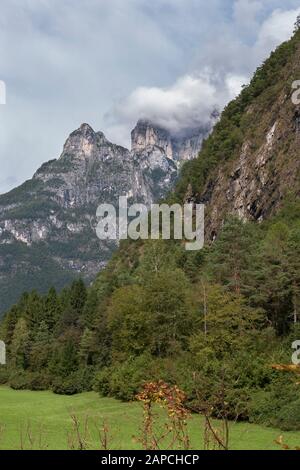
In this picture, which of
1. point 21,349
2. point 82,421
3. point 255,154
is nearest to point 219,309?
point 82,421

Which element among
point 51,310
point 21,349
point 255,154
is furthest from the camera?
point 51,310

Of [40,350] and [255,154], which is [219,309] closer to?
[40,350]

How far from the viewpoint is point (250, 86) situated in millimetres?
91250

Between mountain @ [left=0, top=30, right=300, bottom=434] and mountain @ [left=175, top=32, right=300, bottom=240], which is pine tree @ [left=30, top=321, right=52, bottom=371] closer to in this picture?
mountain @ [left=0, top=30, right=300, bottom=434]

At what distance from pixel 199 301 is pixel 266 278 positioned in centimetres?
537

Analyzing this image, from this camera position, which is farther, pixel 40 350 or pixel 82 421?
pixel 40 350

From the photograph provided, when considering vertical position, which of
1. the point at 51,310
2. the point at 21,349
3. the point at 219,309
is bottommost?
the point at 21,349

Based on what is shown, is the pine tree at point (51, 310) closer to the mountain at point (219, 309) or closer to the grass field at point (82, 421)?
the mountain at point (219, 309)

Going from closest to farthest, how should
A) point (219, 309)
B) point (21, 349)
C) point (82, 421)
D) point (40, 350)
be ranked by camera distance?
1. point (82, 421)
2. point (219, 309)
3. point (40, 350)
4. point (21, 349)

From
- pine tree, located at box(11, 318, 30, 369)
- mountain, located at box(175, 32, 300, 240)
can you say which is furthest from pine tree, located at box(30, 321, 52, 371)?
mountain, located at box(175, 32, 300, 240)

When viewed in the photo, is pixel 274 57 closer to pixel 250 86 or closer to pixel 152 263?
pixel 250 86

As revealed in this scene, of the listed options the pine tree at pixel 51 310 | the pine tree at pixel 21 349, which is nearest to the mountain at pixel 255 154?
the pine tree at pixel 51 310

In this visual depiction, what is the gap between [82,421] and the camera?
28875 mm

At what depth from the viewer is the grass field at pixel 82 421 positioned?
65.0 feet
